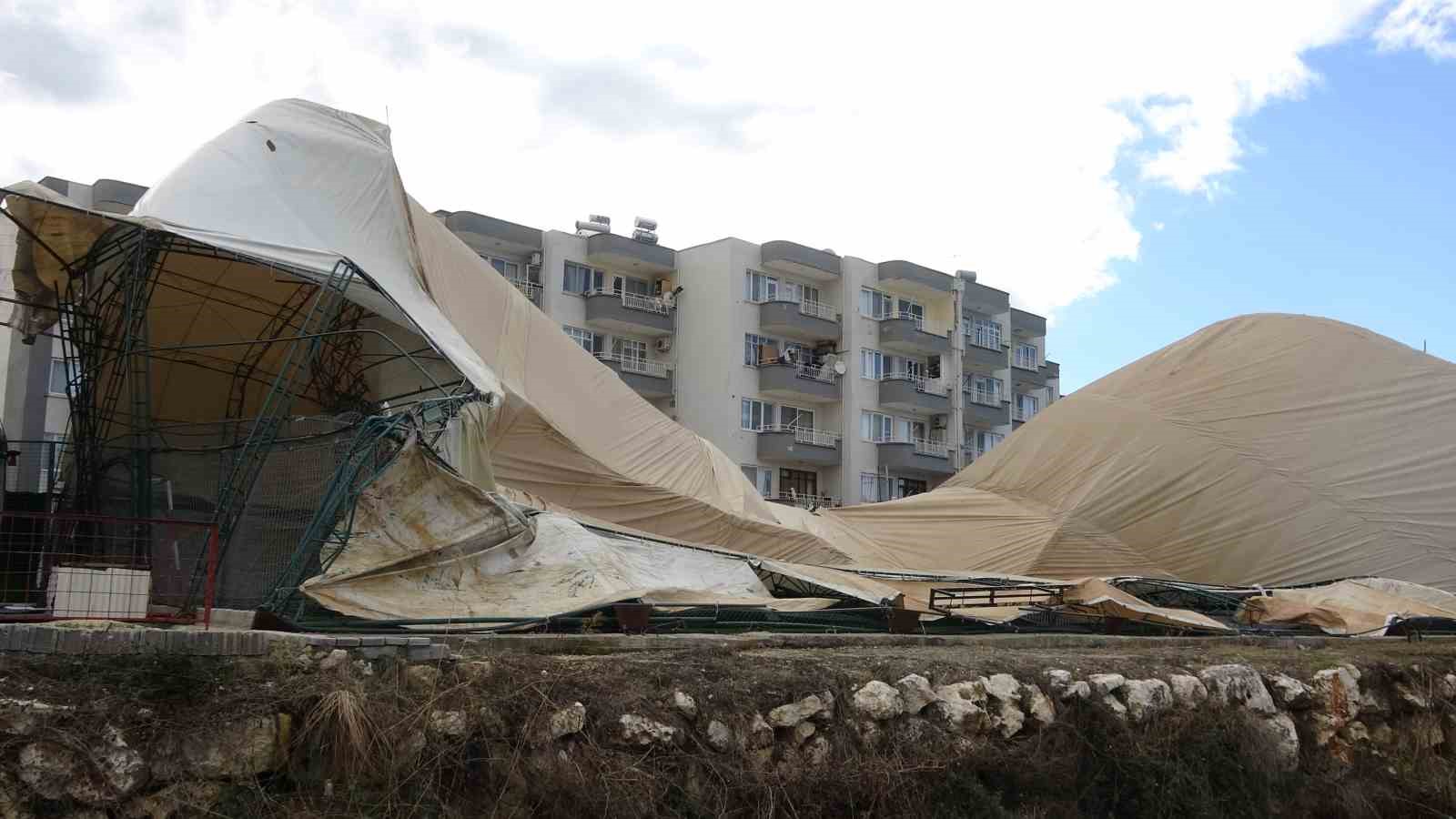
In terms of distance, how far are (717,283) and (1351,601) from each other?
86.1ft

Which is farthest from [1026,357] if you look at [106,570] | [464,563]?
[106,570]

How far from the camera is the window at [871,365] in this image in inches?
1754

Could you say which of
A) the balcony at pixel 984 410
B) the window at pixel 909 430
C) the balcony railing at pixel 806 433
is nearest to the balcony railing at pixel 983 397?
the balcony at pixel 984 410

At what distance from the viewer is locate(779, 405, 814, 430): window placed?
Answer: 4291 cm

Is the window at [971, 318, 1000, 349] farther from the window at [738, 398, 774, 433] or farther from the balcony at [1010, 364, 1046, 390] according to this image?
the window at [738, 398, 774, 433]

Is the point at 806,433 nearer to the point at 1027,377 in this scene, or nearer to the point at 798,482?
the point at 798,482

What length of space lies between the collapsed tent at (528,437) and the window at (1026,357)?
27.9 meters

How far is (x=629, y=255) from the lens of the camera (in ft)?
137

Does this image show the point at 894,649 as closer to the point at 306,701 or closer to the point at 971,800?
the point at 971,800

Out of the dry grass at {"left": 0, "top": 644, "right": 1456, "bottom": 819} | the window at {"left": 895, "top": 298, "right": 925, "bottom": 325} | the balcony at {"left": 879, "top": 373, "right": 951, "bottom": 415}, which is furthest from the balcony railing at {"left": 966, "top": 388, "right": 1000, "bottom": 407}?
the dry grass at {"left": 0, "top": 644, "right": 1456, "bottom": 819}

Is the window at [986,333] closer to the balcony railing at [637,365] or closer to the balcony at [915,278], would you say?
the balcony at [915,278]

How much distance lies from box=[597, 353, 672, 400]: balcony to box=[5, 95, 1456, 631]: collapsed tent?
15.8 meters

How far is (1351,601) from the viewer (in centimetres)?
1894

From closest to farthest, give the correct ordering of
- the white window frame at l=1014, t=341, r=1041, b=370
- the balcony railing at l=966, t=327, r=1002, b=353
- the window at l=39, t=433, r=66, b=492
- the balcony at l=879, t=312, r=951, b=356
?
the window at l=39, t=433, r=66, b=492 < the balcony at l=879, t=312, r=951, b=356 < the balcony railing at l=966, t=327, r=1002, b=353 < the white window frame at l=1014, t=341, r=1041, b=370
